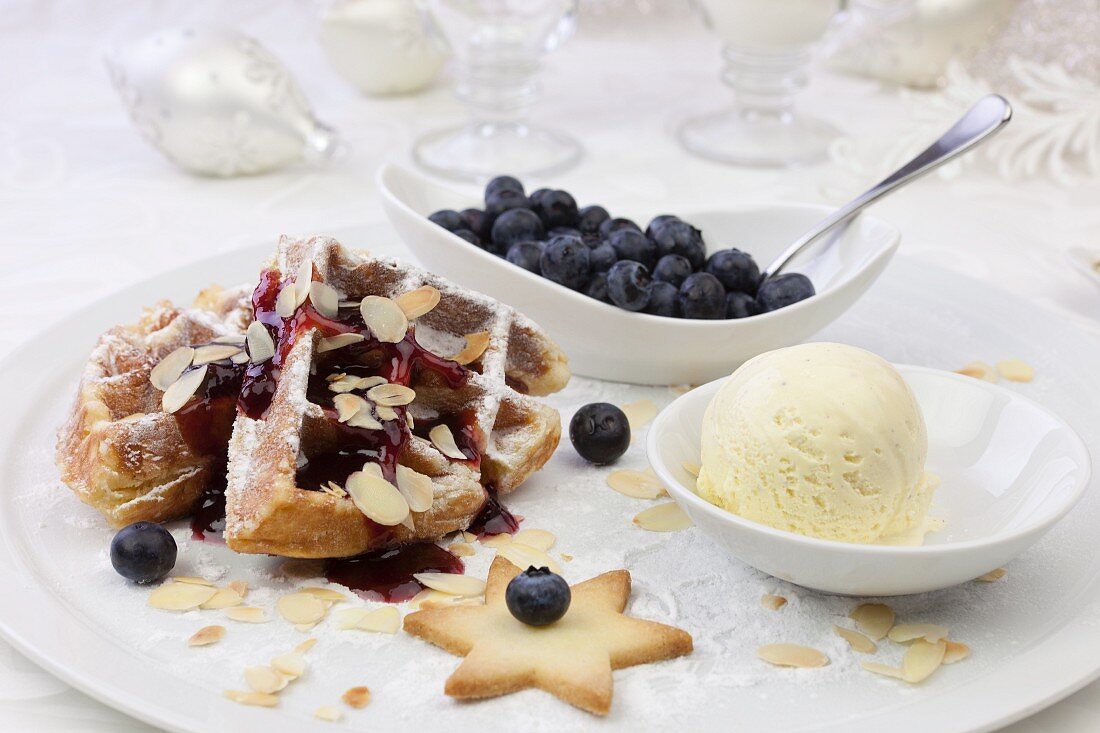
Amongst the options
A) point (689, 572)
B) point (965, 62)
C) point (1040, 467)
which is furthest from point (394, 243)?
point (965, 62)

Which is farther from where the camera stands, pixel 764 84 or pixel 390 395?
pixel 764 84

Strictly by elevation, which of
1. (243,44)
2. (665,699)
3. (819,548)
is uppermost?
(819,548)

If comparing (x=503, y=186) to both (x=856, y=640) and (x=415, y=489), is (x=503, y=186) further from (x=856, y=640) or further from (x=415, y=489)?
(x=856, y=640)

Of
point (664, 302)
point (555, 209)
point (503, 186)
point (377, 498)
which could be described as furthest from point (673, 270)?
point (377, 498)

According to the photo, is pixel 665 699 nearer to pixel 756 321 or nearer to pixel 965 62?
pixel 756 321

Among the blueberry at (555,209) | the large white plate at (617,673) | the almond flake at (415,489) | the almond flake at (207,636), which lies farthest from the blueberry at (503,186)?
the almond flake at (207,636)

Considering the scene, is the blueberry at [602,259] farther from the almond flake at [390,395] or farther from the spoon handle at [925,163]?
the almond flake at [390,395]
